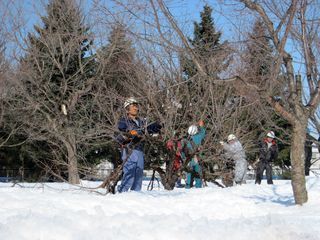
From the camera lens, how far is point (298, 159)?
19.4 ft

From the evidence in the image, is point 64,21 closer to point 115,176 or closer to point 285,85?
point 115,176

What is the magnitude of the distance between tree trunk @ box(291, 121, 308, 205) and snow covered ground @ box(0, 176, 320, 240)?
18 centimetres

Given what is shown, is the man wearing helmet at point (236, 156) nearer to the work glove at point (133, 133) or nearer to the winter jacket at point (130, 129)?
the winter jacket at point (130, 129)

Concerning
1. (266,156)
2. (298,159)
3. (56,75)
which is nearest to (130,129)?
(298,159)

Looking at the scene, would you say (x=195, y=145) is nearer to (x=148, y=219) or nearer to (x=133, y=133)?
(x=133, y=133)

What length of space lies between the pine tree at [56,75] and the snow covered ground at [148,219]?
48.8 ft

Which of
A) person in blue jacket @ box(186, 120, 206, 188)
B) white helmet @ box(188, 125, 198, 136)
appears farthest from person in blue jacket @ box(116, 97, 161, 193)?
white helmet @ box(188, 125, 198, 136)

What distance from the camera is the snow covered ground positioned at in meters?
3.65

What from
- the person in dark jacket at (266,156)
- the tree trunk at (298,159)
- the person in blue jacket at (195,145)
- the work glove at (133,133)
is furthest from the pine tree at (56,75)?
the tree trunk at (298,159)

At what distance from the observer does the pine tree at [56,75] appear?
2125cm

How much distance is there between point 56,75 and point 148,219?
19.7m

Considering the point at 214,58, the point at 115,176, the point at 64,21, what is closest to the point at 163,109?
the point at 115,176

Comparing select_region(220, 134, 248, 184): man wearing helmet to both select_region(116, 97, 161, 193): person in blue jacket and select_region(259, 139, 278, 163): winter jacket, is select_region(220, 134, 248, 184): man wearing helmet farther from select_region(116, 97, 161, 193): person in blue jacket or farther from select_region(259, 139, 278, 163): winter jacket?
select_region(116, 97, 161, 193): person in blue jacket

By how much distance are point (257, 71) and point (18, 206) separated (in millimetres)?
4375
